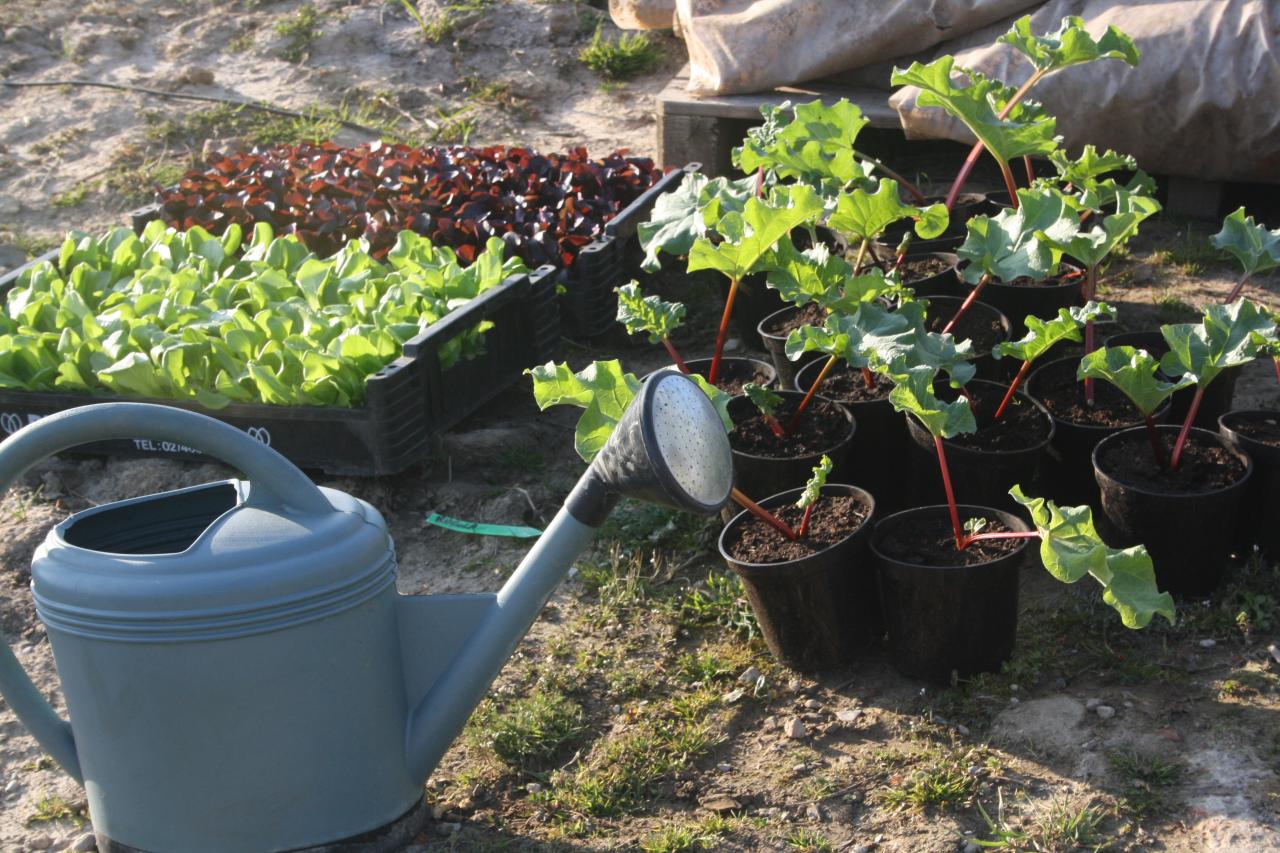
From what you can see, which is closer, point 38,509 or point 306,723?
point 306,723

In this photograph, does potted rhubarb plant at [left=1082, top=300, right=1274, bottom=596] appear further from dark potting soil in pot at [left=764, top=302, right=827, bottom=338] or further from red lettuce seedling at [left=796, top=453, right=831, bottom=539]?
dark potting soil in pot at [left=764, top=302, right=827, bottom=338]

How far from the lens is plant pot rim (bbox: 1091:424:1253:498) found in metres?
2.63

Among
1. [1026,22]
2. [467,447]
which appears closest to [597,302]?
[467,447]

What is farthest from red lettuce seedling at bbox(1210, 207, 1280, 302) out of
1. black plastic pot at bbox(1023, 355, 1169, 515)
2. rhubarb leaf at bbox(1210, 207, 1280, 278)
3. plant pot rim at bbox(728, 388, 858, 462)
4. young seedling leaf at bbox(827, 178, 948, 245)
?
plant pot rim at bbox(728, 388, 858, 462)

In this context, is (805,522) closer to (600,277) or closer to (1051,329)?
(1051,329)

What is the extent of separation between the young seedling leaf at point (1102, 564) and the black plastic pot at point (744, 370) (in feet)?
4.01

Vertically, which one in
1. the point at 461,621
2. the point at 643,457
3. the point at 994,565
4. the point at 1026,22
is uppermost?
the point at 1026,22

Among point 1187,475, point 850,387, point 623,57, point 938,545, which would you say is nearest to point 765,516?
point 938,545

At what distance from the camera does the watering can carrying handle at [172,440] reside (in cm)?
184

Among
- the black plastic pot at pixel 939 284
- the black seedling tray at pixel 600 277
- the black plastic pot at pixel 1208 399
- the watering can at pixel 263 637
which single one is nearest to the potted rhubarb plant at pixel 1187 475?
the black plastic pot at pixel 1208 399

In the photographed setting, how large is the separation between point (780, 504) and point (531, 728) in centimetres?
71

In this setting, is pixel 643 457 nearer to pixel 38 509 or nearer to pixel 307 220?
pixel 38 509

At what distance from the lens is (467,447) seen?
360cm

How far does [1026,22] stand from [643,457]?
1.92m
